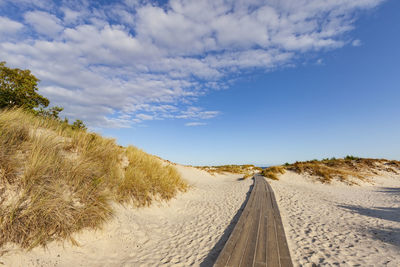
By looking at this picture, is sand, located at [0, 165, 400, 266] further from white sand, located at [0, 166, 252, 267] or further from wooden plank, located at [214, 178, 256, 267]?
wooden plank, located at [214, 178, 256, 267]

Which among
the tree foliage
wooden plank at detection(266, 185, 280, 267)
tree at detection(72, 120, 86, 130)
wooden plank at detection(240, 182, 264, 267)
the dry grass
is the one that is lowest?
wooden plank at detection(240, 182, 264, 267)

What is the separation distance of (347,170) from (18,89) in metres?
34.1

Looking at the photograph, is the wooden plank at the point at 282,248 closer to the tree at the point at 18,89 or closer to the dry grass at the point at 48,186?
the dry grass at the point at 48,186

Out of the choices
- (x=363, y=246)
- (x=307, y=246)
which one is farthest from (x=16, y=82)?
(x=363, y=246)

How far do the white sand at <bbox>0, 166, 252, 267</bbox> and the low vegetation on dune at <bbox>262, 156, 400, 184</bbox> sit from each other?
17060 millimetres

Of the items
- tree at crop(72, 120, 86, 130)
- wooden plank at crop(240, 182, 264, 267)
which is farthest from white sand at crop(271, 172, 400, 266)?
tree at crop(72, 120, 86, 130)

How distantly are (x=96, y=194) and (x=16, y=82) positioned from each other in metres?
11.1

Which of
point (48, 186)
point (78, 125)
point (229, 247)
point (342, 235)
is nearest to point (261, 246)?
point (229, 247)

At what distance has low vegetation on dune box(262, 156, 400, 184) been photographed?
61.4 feet

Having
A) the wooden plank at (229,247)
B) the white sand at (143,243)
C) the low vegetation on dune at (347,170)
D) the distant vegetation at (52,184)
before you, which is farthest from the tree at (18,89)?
the low vegetation on dune at (347,170)

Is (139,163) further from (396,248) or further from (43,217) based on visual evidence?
(396,248)

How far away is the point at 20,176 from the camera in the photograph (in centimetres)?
397

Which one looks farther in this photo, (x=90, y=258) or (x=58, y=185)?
(x=58, y=185)

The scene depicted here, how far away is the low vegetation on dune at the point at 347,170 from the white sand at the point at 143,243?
672 inches
